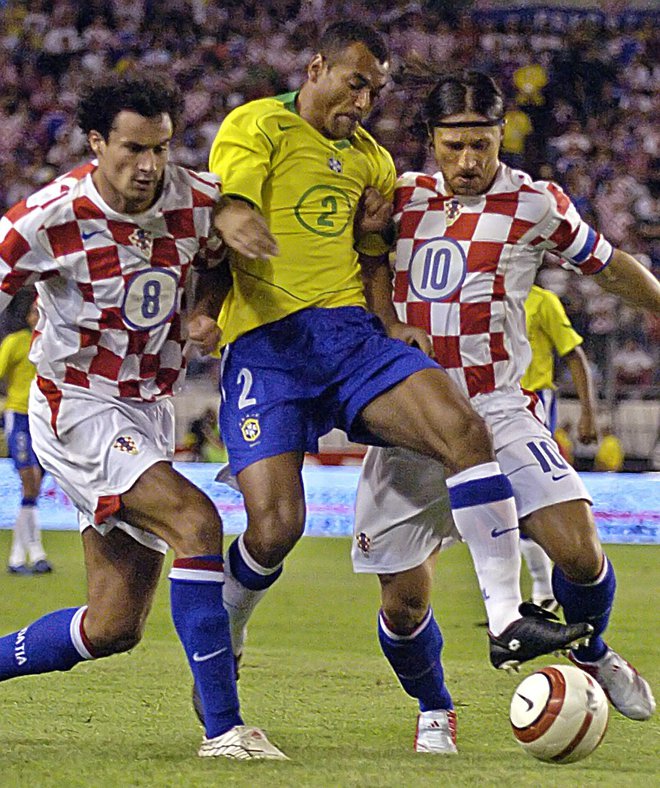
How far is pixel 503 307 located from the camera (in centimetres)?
479

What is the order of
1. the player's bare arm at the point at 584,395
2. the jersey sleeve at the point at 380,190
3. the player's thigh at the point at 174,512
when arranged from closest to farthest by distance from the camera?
the player's thigh at the point at 174,512 < the jersey sleeve at the point at 380,190 < the player's bare arm at the point at 584,395

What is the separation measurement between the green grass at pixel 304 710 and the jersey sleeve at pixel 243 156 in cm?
179

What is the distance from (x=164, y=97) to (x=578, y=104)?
1398 cm

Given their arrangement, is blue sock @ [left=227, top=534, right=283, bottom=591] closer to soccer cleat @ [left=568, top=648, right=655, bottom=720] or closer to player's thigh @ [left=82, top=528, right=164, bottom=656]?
player's thigh @ [left=82, top=528, right=164, bottom=656]

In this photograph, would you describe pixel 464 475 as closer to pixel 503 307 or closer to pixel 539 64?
pixel 503 307

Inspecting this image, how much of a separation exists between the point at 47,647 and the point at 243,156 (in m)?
1.71

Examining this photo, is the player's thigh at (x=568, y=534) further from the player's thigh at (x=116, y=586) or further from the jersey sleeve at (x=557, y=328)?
the jersey sleeve at (x=557, y=328)

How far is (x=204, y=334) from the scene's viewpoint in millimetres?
4156

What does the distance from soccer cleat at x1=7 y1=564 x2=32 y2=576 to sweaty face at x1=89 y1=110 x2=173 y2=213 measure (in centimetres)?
615

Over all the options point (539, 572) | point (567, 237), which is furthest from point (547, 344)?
point (567, 237)

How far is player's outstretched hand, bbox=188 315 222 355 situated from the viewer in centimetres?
414

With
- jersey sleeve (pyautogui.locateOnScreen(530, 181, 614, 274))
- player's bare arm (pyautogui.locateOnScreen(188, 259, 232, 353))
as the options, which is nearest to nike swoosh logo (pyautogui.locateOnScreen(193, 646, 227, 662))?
player's bare arm (pyautogui.locateOnScreen(188, 259, 232, 353))

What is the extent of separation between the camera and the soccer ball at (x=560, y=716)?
3.63m

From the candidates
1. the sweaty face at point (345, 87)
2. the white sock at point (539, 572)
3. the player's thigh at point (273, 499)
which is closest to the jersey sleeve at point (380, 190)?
the sweaty face at point (345, 87)
